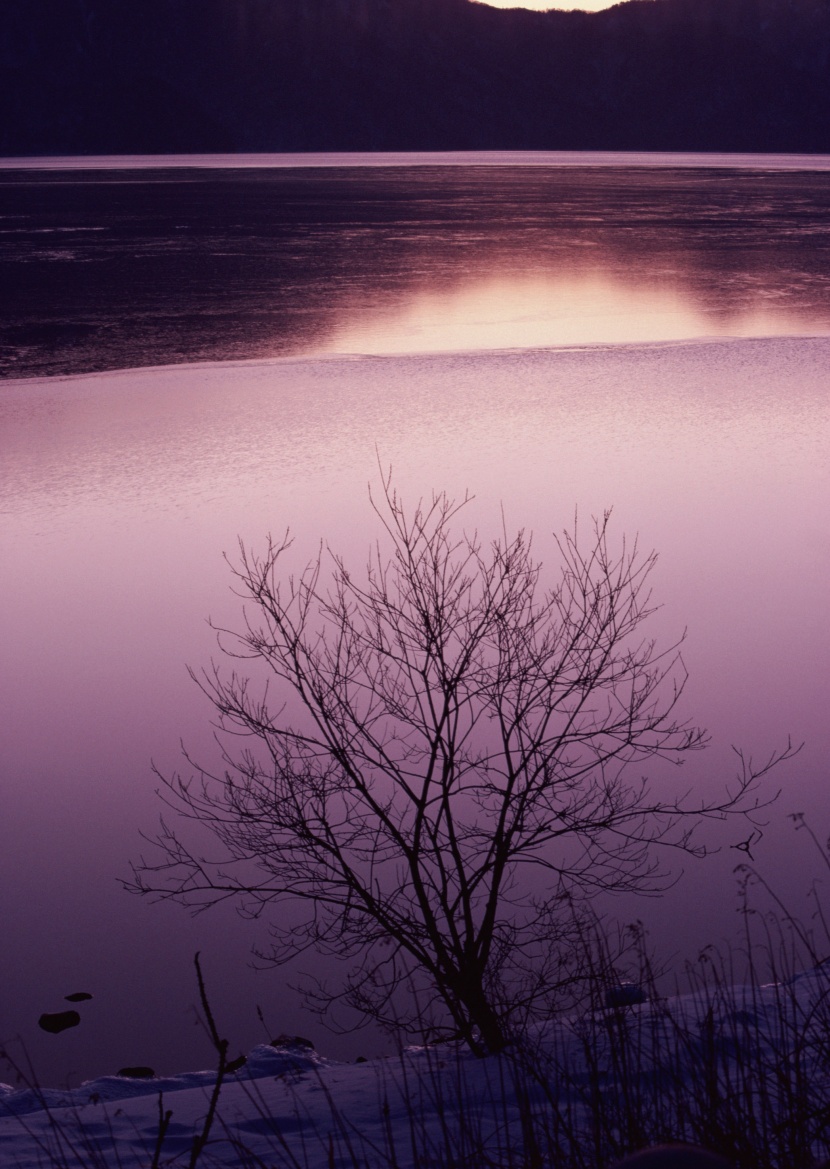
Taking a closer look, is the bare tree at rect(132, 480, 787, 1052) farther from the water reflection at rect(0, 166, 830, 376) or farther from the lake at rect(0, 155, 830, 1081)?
the water reflection at rect(0, 166, 830, 376)

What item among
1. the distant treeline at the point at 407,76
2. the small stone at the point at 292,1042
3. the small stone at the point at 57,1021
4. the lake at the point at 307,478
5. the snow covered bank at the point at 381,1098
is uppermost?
the distant treeline at the point at 407,76

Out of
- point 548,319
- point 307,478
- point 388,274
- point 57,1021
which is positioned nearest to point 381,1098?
point 57,1021

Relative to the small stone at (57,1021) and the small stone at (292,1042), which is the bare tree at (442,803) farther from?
the small stone at (57,1021)

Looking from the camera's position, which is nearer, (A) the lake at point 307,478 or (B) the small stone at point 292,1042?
(B) the small stone at point 292,1042

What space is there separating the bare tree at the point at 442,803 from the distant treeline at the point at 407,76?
345ft

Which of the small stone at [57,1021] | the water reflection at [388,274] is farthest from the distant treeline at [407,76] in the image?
the small stone at [57,1021]

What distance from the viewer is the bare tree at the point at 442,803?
17.4 feet

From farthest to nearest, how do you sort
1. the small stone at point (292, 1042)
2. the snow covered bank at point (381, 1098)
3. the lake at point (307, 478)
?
the lake at point (307, 478), the small stone at point (292, 1042), the snow covered bank at point (381, 1098)

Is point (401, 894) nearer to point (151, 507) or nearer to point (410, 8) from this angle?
point (151, 507)

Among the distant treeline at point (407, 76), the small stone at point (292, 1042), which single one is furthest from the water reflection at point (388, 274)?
the distant treeline at point (407, 76)

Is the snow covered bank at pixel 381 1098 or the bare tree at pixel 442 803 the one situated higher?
the bare tree at pixel 442 803

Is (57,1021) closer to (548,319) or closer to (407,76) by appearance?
(548,319)

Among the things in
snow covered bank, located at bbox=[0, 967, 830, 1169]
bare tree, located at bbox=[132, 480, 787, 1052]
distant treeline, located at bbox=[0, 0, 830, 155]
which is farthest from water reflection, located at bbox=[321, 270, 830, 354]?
distant treeline, located at bbox=[0, 0, 830, 155]

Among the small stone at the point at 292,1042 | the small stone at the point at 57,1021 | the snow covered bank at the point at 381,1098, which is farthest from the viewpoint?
the small stone at the point at 57,1021
